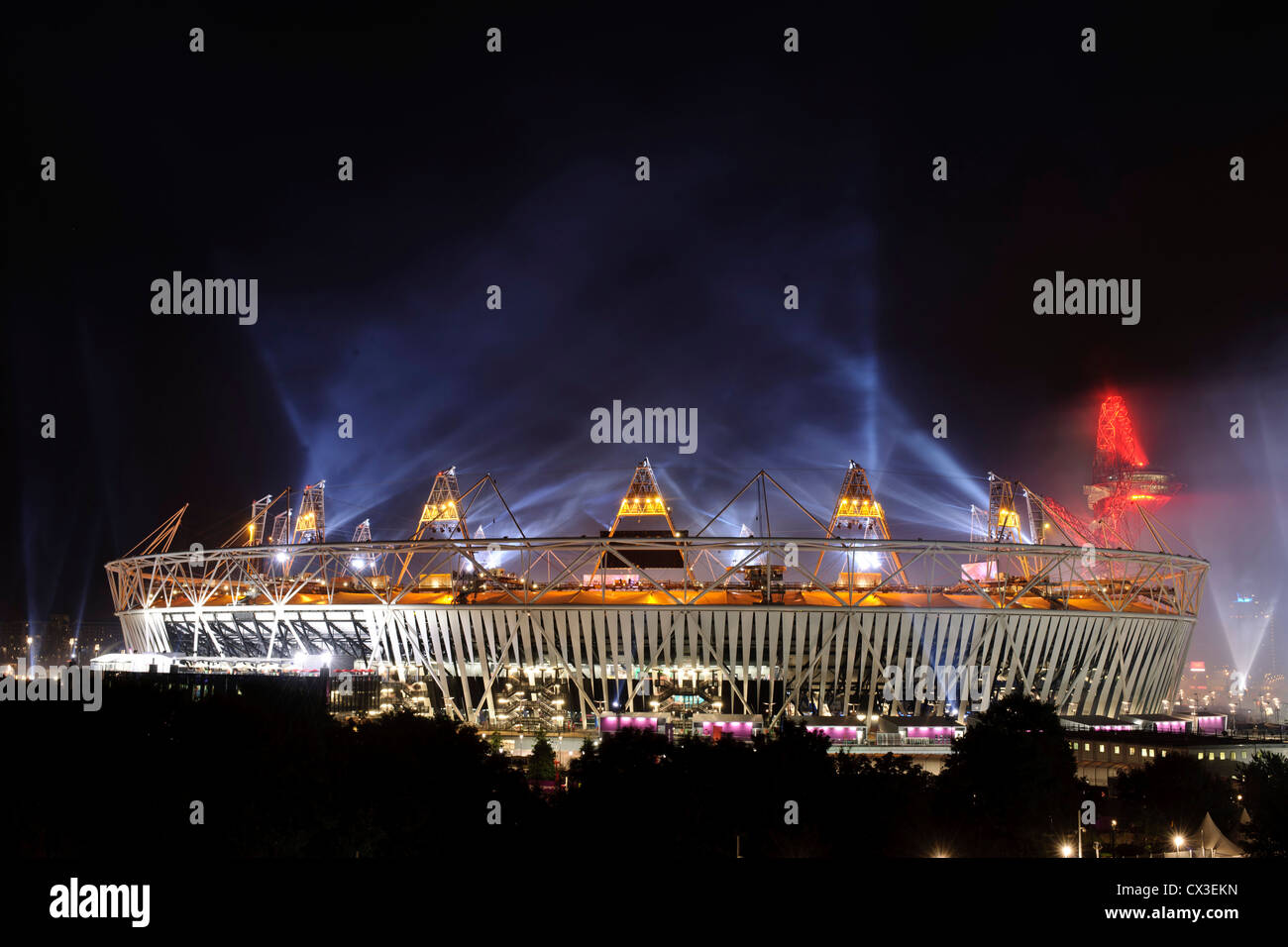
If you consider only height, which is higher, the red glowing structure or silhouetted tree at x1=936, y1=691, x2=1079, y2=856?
the red glowing structure

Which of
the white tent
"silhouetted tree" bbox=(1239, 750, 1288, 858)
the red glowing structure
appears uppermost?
the red glowing structure

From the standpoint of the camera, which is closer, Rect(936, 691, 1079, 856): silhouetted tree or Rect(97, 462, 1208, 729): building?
Rect(936, 691, 1079, 856): silhouetted tree

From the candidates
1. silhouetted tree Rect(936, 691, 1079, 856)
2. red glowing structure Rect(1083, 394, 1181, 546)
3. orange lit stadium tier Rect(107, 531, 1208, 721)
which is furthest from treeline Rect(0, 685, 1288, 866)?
red glowing structure Rect(1083, 394, 1181, 546)

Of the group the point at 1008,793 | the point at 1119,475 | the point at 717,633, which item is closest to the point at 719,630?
the point at 717,633

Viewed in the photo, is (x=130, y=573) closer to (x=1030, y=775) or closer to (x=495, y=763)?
(x=495, y=763)

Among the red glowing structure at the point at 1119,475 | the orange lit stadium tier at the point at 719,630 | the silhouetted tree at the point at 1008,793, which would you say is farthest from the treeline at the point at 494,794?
the red glowing structure at the point at 1119,475

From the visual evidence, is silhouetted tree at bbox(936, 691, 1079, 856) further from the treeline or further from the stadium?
the stadium
